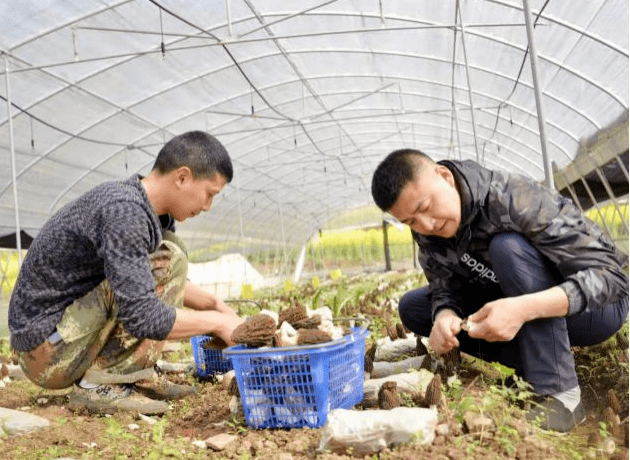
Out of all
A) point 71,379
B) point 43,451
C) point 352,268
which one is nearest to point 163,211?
point 71,379

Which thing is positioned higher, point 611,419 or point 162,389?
A: point 162,389

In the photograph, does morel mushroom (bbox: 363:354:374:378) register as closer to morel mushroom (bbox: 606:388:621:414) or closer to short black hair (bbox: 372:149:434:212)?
short black hair (bbox: 372:149:434:212)

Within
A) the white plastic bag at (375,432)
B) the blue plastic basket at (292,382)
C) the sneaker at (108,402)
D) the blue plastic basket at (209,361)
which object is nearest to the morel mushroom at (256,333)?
the blue plastic basket at (292,382)

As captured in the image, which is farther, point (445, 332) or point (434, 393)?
point (445, 332)

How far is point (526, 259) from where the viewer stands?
2.77m

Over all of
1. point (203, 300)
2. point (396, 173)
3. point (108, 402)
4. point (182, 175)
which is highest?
point (182, 175)

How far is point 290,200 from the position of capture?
26656 mm

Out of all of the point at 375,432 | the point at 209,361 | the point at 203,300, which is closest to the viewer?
the point at 375,432

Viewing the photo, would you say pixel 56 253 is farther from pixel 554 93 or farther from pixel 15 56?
pixel 554 93

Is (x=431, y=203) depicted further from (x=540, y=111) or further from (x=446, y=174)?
(x=540, y=111)

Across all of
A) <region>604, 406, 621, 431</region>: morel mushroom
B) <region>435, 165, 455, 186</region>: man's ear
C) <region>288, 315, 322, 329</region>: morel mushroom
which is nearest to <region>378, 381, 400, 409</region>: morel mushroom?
<region>288, 315, 322, 329</region>: morel mushroom

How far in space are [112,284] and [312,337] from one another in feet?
3.12

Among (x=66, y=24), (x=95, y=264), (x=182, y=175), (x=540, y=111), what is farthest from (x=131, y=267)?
(x=66, y=24)

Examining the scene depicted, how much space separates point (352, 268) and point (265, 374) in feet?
85.4
